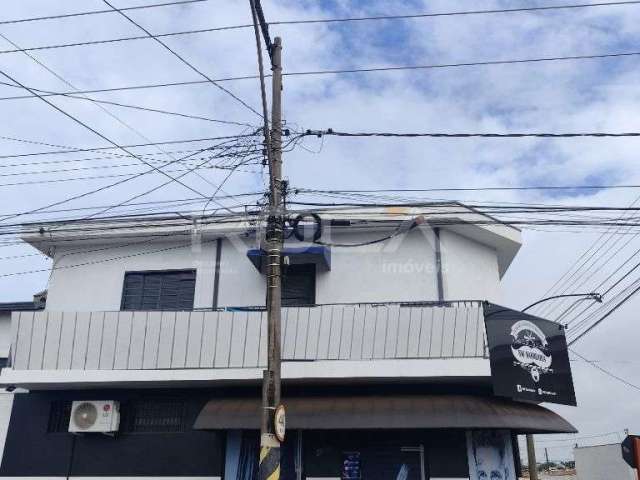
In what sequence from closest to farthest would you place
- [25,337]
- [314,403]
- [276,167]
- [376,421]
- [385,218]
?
1. [276,167]
2. [376,421]
3. [314,403]
4. [25,337]
5. [385,218]

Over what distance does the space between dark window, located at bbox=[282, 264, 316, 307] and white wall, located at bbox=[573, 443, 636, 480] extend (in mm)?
21636

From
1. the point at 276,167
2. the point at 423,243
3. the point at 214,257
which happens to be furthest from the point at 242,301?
the point at 276,167

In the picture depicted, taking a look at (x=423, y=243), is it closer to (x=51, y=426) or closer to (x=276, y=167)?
(x=276, y=167)

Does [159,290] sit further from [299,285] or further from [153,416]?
[299,285]

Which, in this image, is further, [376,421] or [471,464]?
[471,464]

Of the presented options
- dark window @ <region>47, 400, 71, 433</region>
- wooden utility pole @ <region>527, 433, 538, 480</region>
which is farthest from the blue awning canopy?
wooden utility pole @ <region>527, 433, 538, 480</region>

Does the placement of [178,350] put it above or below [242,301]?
below

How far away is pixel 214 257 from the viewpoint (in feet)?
45.9

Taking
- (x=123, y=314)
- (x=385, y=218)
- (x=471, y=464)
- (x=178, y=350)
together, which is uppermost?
(x=385, y=218)

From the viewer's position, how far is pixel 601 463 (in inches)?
1243

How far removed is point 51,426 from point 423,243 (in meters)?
9.13

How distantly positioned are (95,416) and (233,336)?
11.5 ft

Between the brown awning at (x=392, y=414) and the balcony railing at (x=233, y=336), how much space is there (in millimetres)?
854

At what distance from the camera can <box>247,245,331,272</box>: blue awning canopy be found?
506 inches
